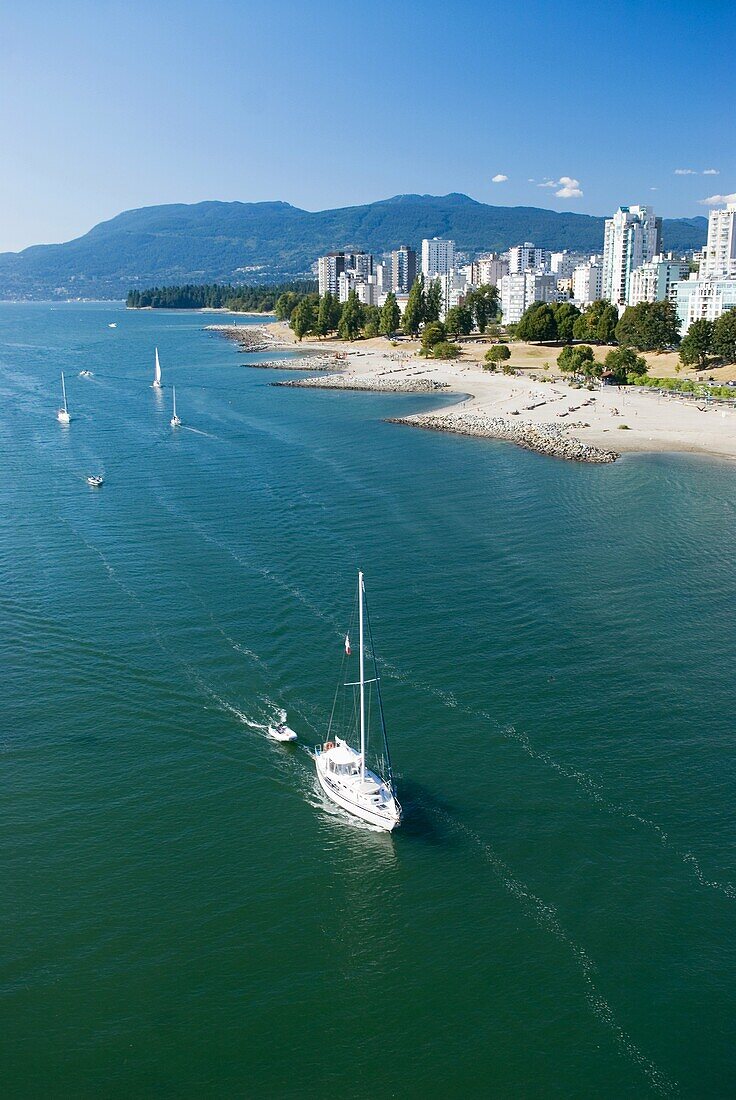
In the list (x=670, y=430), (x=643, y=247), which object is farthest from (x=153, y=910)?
(x=643, y=247)

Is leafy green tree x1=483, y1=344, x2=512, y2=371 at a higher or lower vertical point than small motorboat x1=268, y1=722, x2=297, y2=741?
higher

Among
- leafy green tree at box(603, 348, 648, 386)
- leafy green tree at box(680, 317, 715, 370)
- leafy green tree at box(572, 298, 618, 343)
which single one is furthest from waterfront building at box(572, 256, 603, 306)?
leafy green tree at box(603, 348, 648, 386)

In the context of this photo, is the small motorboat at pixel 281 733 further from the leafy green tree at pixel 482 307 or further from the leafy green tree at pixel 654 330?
the leafy green tree at pixel 482 307

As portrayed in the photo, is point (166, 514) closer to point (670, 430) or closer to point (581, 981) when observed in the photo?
point (581, 981)

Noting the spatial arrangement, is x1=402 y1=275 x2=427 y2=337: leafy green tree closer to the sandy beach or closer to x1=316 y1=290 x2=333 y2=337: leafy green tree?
x1=316 y1=290 x2=333 y2=337: leafy green tree

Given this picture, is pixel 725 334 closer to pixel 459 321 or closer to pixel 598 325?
pixel 598 325

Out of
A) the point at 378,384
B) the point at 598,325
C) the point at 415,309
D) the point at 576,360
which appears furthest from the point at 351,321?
the point at 576,360
